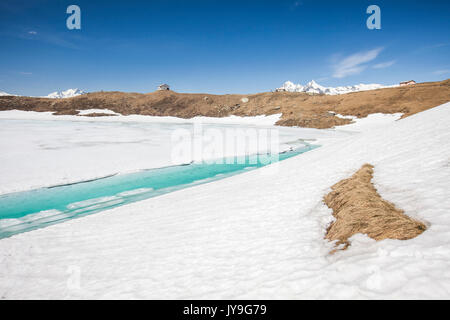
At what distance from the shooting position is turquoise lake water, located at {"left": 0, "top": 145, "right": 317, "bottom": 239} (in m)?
10.3

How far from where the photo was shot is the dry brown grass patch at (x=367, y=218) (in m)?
4.63

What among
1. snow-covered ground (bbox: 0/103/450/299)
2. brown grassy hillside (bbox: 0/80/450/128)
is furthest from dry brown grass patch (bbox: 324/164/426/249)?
brown grassy hillside (bbox: 0/80/450/128)

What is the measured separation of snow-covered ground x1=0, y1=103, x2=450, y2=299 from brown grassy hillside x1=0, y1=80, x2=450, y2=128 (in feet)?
157

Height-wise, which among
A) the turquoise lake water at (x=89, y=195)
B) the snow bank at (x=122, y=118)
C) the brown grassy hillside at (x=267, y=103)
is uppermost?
the brown grassy hillside at (x=267, y=103)

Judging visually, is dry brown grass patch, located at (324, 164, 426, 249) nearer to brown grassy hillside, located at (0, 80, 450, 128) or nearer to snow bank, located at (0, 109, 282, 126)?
brown grassy hillside, located at (0, 80, 450, 128)

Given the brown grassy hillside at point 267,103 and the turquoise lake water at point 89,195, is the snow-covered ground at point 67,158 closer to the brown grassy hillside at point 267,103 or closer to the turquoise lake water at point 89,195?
the turquoise lake water at point 89,195

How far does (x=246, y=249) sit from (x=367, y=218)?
3.05 m

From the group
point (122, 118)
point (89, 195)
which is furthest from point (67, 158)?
point (122, 118)

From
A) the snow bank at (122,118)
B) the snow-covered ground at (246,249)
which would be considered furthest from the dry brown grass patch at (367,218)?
the snow bank at (122,118)

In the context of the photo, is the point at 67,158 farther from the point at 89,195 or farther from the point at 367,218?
the point at 367,218

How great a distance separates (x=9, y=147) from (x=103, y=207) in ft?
55.5

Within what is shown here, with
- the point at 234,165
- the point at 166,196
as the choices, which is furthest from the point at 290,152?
the point at 166,196

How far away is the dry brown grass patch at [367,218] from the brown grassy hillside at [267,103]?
160 feet
